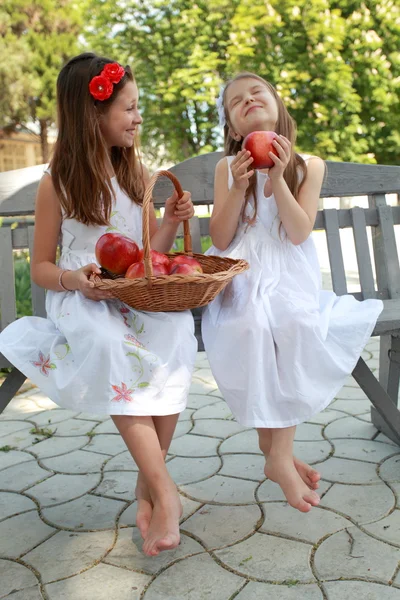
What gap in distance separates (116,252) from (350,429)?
1.53 meters

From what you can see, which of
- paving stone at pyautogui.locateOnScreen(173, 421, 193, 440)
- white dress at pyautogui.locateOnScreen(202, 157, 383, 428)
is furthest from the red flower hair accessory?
paving stone at pyautogui.locateOnScreen(173, 421, 193, 440)

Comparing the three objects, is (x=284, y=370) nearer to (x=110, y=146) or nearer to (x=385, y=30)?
(x=110, y=146)

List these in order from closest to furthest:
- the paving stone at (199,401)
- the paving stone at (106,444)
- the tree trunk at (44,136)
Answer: the paving stone at (106,444), the paving stone at (199,401), the tree trunk at (44,136)

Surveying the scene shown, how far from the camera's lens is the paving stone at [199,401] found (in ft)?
11.7

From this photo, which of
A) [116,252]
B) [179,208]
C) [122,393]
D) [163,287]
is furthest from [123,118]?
[122,393]

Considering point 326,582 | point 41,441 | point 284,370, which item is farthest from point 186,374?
point 41,441

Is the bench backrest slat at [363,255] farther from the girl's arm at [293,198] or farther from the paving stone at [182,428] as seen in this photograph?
the paving stone at [182,428]

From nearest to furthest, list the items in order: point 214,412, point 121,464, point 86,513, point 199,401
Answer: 1. point 86,513
2. point 121,464
3. point 214,412
4. point 199,401

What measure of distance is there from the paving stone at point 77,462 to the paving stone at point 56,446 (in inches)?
2.0

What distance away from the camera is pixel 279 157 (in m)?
2.20

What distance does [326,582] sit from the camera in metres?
1.79

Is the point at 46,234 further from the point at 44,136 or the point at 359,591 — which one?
the point at 44,136

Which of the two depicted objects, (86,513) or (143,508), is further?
(86,513)

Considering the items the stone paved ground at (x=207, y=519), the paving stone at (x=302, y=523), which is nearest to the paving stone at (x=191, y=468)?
the stone paved ground at (x=207, y=519)
